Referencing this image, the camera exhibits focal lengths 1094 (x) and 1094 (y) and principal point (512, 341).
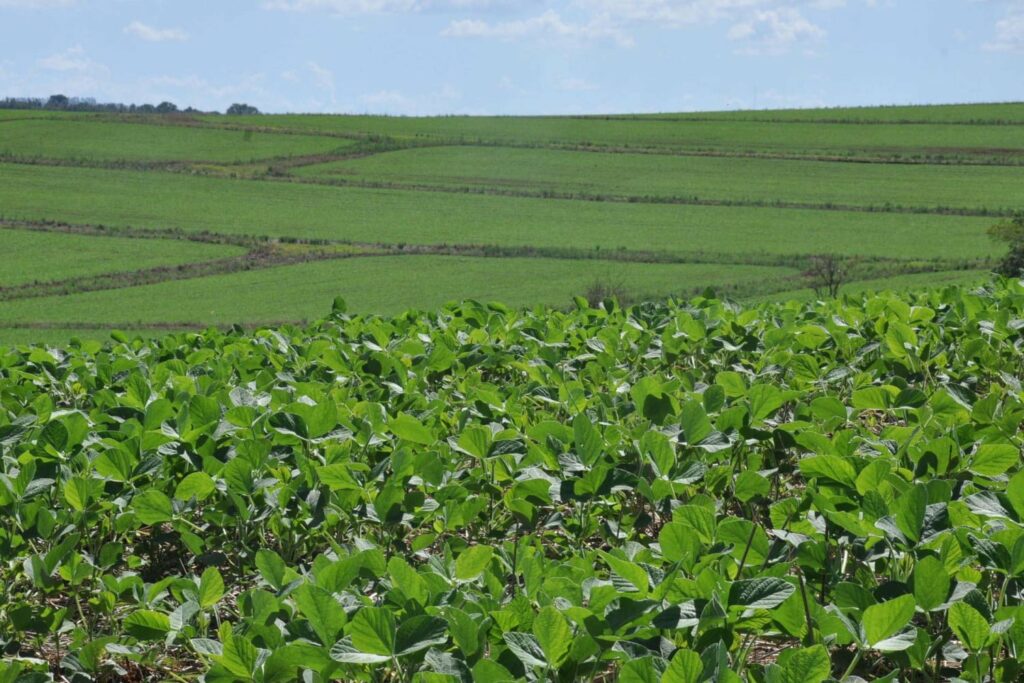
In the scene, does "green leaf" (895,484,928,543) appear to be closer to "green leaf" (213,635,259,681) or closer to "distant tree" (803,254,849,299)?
"green leaf" (213,635,259,681)

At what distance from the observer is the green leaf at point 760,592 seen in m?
1.52

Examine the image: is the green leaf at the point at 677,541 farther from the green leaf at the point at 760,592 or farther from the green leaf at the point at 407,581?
the green leaf at the point at 407,581

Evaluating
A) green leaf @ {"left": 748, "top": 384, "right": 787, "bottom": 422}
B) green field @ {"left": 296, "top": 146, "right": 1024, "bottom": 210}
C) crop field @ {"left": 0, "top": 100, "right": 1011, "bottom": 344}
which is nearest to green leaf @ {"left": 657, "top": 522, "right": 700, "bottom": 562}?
green leaf @ {"left": 748, "top": 384, "right": 787, "bottom": 422}

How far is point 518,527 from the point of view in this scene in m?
A: 2.45

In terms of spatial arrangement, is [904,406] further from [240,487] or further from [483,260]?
[483,260]

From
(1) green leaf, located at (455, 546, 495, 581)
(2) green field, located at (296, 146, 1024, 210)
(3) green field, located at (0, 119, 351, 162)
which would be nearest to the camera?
(1) green leaf, located at (455, 546, 495, 581)

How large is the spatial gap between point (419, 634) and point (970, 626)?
77 cm

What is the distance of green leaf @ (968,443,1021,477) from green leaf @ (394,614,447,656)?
52.4 inches

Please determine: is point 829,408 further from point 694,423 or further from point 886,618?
point 886,618

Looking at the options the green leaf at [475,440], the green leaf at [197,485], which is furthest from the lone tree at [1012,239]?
the green leaf at [197,485]

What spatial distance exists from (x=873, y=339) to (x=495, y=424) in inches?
95.4

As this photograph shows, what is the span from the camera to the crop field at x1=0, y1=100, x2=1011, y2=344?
4872cm

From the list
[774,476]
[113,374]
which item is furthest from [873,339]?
[113,374]

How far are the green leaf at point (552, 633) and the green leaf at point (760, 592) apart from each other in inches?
9.7
